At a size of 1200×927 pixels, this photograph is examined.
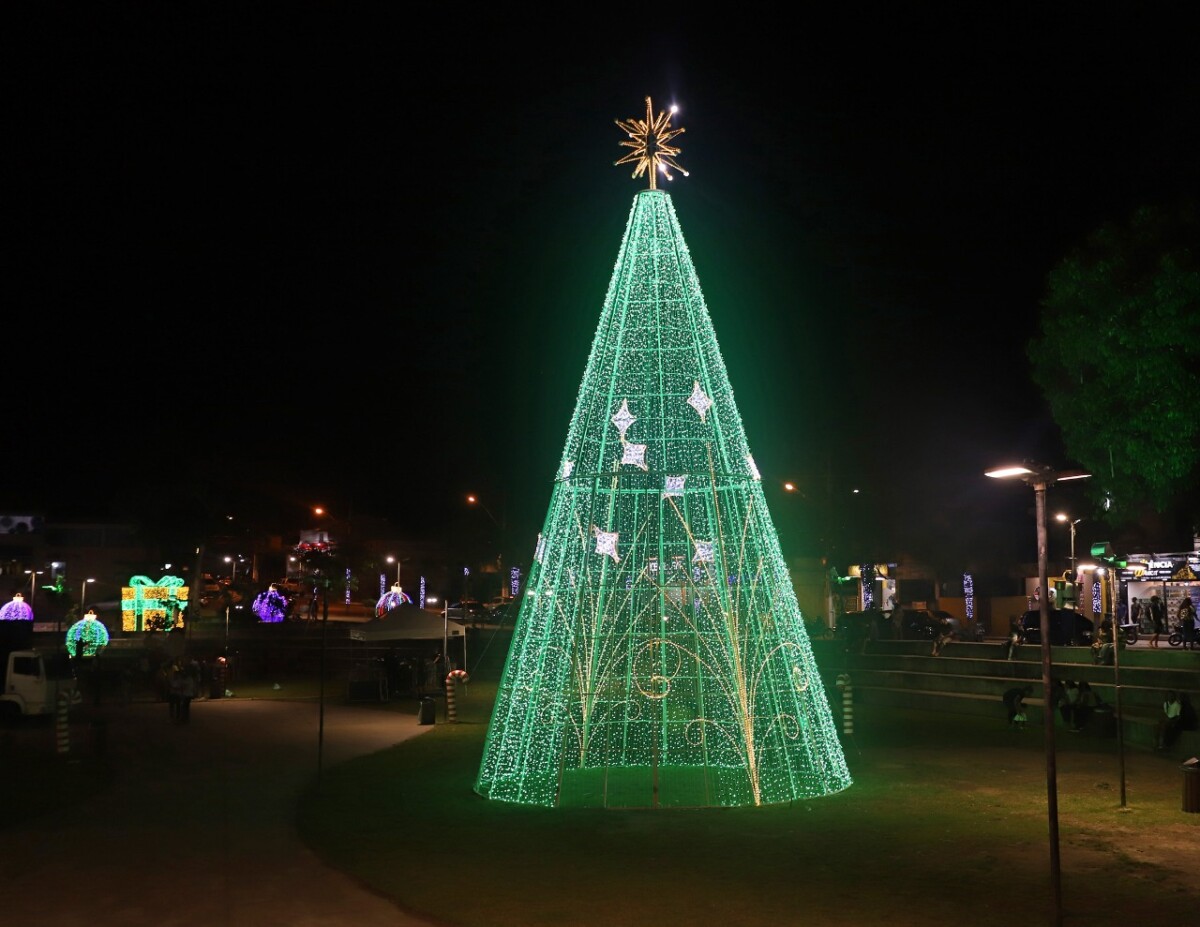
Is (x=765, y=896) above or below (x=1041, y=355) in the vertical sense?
below

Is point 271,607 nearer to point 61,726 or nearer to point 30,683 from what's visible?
point 30,683

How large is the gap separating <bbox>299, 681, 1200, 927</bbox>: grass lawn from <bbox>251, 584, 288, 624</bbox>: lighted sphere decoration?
38759mm

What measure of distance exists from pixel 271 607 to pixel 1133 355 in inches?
1765

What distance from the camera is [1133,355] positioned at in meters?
22.2

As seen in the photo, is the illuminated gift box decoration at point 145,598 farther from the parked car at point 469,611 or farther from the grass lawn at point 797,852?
the grass lawn at point 797,852

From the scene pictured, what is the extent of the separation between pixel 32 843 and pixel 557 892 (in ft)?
22.9

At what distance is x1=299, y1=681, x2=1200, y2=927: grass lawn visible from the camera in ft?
34.5

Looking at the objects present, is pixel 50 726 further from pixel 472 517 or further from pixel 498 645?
pixel 472 517

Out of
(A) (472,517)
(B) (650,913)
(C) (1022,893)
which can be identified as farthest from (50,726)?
(A) (472,517)

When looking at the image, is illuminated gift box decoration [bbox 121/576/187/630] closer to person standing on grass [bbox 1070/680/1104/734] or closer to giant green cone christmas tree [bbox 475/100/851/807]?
giant green cone christmas tree [bbox 475/100/851/807]

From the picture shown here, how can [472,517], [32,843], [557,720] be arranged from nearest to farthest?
[32,843], [557,720], [472,517]

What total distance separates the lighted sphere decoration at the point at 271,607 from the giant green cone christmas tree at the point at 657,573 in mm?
41452

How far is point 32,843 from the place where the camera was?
1372 cm

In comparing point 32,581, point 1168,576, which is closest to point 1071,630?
point 1168,576
